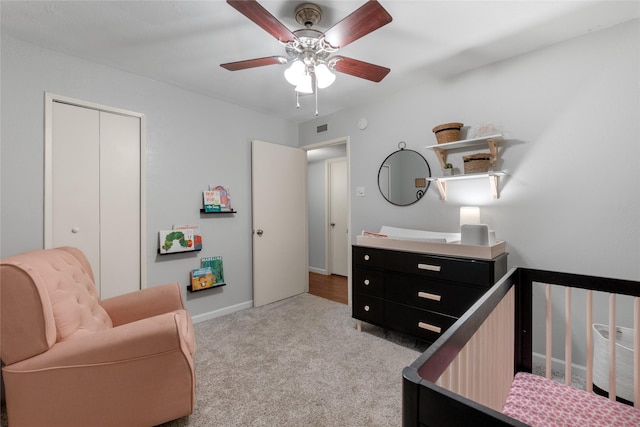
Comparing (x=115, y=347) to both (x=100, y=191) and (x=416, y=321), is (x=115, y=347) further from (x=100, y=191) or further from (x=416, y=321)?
(x=416, y=321)

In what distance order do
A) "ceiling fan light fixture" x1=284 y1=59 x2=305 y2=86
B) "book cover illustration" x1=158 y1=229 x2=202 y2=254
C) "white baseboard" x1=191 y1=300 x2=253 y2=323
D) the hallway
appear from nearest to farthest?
1. "ceiling fan light fixture" x1=284 y1=59 x2=305 y2=86
2. "book cover illustration" x1=158 y1=229 x2=202 y2=254
3. "white baseboard" x1=191 y1=300 x2=253 y2=323
4. the hallway

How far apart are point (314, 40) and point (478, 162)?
4.99 ft

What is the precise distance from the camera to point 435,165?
2623mm

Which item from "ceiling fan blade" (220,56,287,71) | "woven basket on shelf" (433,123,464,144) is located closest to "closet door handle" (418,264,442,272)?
"woven basket on shelf" (433,123,464,144)

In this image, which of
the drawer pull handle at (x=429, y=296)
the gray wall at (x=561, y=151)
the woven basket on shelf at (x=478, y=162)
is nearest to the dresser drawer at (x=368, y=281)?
the drawer pull handle at (x=429, y=296)

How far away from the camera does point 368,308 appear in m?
2.57

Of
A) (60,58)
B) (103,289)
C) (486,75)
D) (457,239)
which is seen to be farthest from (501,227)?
(60,58)

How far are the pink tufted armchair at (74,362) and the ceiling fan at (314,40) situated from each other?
4.93 feet

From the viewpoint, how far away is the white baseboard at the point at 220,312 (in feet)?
9.50

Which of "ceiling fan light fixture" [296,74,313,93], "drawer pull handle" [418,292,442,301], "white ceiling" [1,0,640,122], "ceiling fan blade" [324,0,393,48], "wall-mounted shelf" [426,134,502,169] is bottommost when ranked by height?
"drawer pull handle" [418,292,442,301]

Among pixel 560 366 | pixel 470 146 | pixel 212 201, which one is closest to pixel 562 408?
pixel 560 366

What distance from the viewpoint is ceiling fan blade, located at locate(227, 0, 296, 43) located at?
3.95 ft

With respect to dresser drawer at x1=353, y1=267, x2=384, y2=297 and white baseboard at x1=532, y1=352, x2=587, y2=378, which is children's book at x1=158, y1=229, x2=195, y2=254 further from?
white baseboard at x1=532, y1=352, x2=587, y2=378

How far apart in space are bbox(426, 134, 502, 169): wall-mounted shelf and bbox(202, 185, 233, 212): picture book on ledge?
210 centimetres
